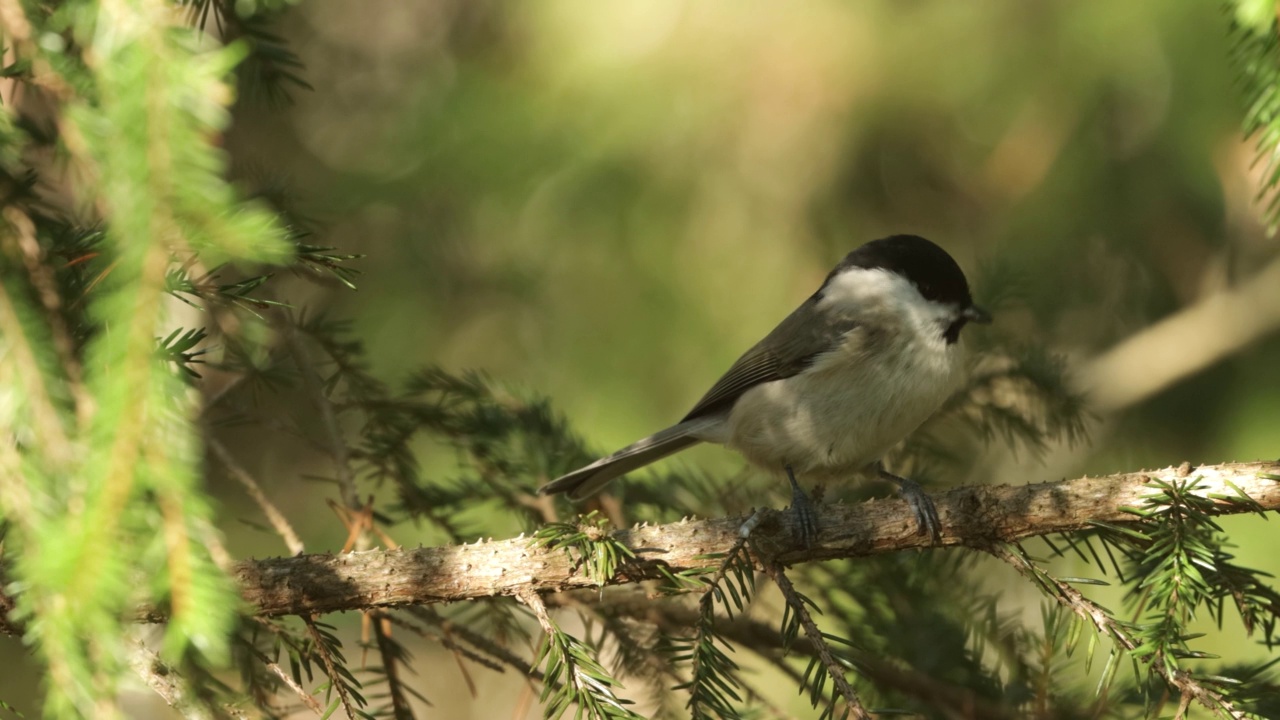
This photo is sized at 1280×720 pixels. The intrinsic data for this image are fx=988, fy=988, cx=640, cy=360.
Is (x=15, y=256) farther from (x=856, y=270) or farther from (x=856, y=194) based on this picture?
(x=856, y=194)

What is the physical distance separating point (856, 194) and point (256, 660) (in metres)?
3.02

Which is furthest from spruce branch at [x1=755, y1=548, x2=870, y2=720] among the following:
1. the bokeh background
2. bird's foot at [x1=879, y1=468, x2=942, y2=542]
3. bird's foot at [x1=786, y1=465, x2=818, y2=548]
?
the bokeh background

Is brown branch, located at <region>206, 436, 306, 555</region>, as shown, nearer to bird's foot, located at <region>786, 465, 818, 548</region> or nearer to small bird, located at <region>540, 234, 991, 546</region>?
small bird, located at <region>540, 234, 991, 546</region>

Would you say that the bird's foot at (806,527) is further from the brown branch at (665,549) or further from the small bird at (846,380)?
the small bird at (846,380)

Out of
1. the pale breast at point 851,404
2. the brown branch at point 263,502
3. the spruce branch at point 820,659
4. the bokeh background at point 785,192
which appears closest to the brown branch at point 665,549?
the spruce branch at point 820,659

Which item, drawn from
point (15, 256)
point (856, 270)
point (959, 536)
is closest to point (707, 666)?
point (959, 536)

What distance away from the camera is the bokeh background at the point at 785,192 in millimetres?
3793

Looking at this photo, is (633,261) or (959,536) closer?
(959,536)

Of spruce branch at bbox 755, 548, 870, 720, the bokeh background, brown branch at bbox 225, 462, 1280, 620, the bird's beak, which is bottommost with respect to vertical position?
spruce branch at bbox 755, 548, 870, 720

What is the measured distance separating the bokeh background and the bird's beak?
638mm

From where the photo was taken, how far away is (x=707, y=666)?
1605 millimetres

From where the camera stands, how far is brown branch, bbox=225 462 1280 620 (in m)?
1.71

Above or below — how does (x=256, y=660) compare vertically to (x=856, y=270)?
below

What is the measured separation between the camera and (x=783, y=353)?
328 centimetres
